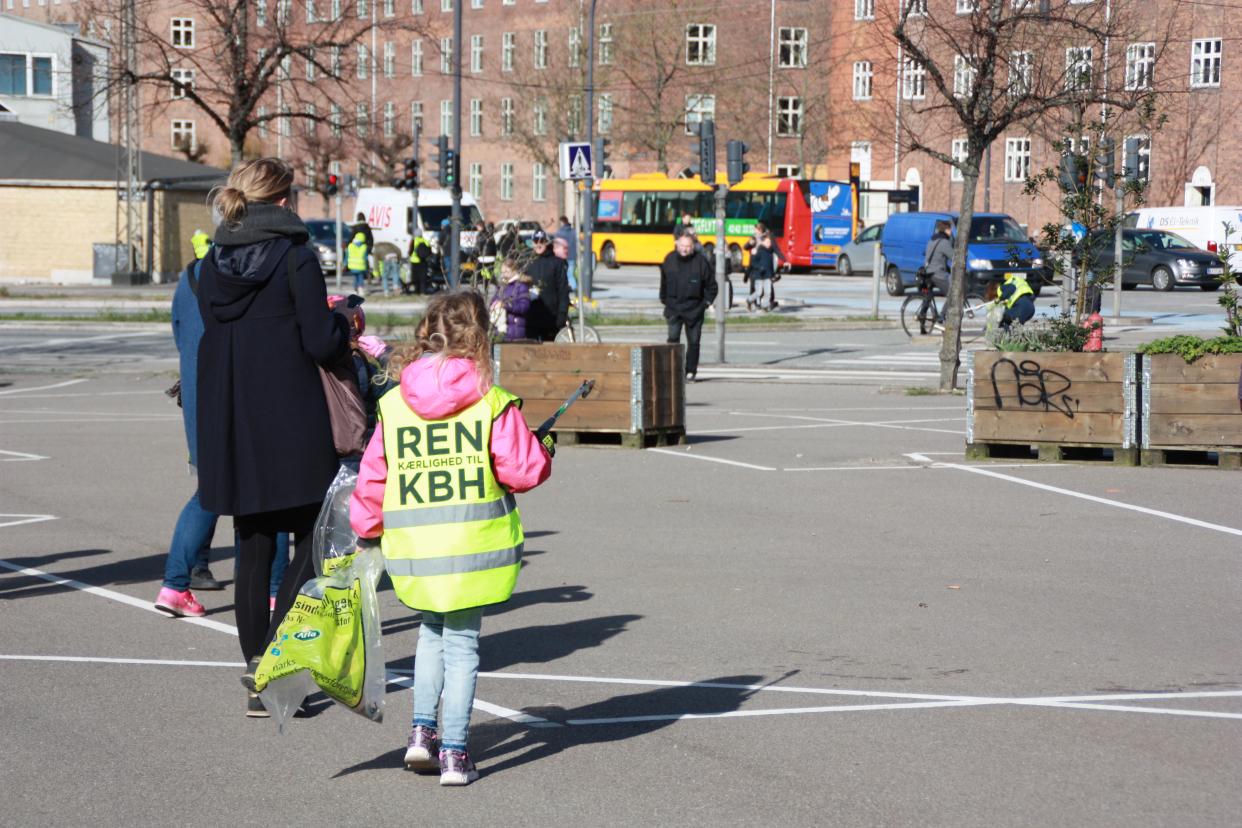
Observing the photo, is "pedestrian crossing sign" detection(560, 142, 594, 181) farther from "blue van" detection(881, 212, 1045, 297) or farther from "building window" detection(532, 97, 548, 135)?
"building window" detection(532, 97, 548, 135)

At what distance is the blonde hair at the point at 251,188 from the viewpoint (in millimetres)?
5938

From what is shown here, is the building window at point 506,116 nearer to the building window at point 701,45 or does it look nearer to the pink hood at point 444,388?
the building window at point 701,45

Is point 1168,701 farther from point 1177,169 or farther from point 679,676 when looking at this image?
point 1177,169

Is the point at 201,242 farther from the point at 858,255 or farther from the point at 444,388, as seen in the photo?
the point at 858,255

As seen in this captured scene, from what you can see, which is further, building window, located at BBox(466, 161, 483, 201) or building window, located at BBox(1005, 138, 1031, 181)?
building window, located at BBox(466, 161, 483, 201)

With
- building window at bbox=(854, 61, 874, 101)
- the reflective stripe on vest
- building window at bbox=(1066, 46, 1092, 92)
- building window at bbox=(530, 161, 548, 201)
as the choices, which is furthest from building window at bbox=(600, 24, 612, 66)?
the reflective stripe on vest

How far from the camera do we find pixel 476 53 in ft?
276

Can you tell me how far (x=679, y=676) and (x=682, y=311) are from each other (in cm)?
1411

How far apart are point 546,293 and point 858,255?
36.6 metres

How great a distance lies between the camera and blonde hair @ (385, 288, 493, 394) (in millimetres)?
5168

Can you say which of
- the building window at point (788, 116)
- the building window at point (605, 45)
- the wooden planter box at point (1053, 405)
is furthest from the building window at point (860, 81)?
the wooden planter box at point (1053, 405)

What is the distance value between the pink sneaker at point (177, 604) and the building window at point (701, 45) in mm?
66875

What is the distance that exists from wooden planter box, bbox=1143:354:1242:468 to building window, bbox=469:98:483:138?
73.5 metres

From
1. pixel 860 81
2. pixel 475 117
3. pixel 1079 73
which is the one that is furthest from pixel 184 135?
pixel 1079 73
